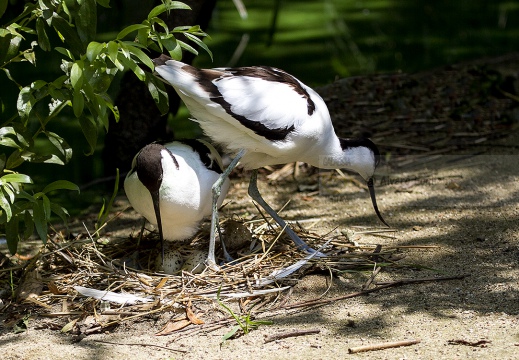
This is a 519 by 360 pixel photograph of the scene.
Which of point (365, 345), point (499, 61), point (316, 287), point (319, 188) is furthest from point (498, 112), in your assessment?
point (365, 345)

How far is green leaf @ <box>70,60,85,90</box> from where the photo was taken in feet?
11.7

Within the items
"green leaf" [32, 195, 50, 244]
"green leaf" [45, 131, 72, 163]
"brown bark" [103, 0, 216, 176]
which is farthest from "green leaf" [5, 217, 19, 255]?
"brown bark" [103, 0, 216, 176]

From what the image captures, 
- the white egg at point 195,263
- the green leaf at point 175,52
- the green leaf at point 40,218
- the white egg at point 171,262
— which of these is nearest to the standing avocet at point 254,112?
the white egg at point 195,263

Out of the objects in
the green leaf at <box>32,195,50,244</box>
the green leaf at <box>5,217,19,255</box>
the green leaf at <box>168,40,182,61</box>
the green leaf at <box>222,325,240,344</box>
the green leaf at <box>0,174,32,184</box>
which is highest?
the green leaf at <box>168,40,182,61</box>

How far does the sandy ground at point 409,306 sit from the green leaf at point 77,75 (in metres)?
1.19

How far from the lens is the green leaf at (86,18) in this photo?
12.4 ft

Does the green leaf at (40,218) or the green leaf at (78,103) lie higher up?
the green leaf at (78,103)

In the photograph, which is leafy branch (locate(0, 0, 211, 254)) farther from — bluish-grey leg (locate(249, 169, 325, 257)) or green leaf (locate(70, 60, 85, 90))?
bluish-grey leg (locate(249, 169, 325, 257))

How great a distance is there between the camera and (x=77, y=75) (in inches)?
141

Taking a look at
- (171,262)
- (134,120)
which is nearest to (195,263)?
(171,262)

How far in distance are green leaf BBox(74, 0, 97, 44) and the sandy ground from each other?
142 cm

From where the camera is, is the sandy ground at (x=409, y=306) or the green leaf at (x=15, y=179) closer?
the sandy ground at (x=409, y=306)

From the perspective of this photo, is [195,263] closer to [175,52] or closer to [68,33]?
[175,52]

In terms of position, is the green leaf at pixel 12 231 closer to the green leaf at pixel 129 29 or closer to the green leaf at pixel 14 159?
the green leaf at pixel 14 159
